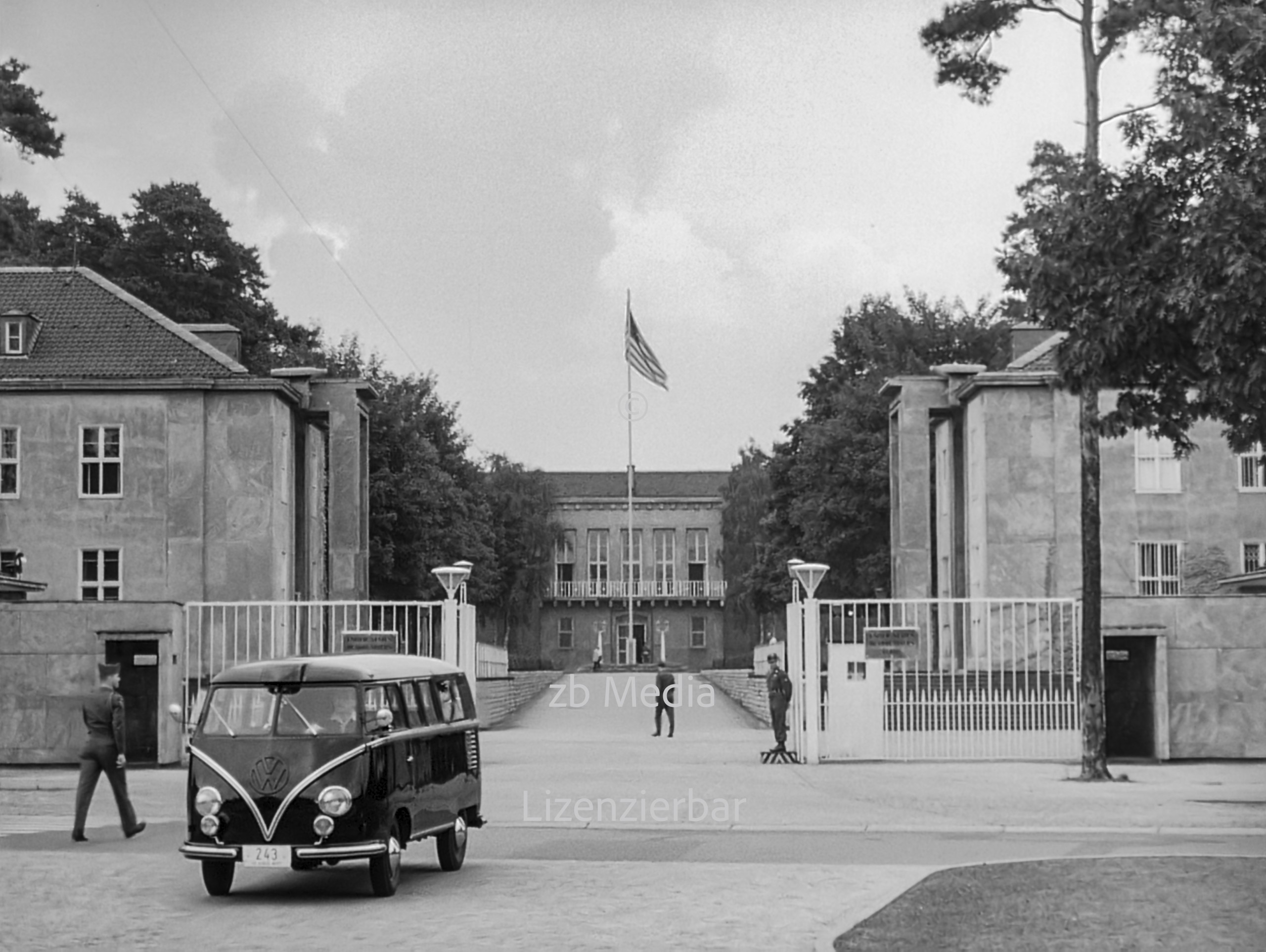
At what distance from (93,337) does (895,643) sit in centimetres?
2649

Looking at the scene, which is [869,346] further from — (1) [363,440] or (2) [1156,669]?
(2) [1156,669]

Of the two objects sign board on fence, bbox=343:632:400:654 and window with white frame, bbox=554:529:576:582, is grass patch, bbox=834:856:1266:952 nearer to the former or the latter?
sign board on fence, bbox=343:632:400:654

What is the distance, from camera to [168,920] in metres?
13.4

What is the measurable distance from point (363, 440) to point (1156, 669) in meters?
27.9

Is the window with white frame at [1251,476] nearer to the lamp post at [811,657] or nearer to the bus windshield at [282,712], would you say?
the lamp post at [811,657]

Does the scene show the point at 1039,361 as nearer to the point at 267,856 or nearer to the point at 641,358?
the point at 641,358

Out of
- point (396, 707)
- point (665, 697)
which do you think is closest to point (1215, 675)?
point (665, 697)

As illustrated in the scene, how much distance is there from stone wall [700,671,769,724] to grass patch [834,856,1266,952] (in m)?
21.5

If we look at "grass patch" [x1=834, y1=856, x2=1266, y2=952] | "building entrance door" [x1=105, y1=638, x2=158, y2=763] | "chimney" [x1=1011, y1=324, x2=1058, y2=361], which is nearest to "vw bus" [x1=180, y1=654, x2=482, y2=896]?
"grass patch" [x1=834, y1=856, x2=1266, y2=952]

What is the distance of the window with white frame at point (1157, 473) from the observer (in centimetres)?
4634

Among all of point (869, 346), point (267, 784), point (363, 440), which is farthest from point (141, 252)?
point (267, 784)

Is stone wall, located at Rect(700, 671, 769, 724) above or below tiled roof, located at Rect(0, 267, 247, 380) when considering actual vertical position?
below

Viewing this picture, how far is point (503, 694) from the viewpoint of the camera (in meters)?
51.0

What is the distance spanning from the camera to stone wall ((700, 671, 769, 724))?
49250 millimetres
